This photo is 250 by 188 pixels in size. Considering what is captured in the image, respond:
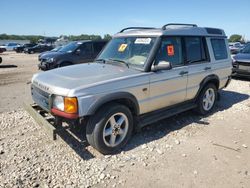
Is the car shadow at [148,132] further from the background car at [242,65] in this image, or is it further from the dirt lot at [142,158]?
the background car at [242,65]

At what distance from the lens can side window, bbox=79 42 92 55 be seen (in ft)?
37.5

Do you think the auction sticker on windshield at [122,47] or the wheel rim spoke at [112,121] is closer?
the wheel rim spoke at [112,121]


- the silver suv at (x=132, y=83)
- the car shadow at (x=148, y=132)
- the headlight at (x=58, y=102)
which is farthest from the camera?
the car shadow at (x=148, y=132)

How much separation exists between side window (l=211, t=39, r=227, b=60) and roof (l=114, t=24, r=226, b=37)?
0.17 metres

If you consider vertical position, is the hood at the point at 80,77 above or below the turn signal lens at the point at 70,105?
above

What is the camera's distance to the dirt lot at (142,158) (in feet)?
10.9

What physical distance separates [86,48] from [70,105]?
8.54 m

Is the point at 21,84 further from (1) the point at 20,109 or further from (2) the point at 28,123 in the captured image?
(2) the point at 28,123

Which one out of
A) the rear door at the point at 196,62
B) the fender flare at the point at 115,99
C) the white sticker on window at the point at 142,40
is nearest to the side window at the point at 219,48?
the rear door at the point at 196,62

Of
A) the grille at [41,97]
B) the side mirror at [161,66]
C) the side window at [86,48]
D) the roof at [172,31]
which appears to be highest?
the roof at [172,31]

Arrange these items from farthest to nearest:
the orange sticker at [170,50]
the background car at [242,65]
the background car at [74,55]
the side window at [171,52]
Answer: the background car at [74,55] < the background car at [242,65] < the orange sticker at [170,50] < the side window at [171,52]

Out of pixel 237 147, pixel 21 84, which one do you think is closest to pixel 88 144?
pixel 237 147

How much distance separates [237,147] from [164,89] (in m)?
1.67

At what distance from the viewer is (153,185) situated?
3.23 metres
